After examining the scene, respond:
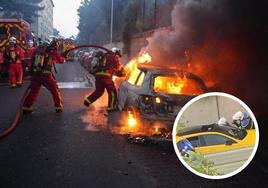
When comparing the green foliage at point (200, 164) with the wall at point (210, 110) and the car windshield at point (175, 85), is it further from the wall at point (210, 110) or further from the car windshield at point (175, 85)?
the car windshield at point (175, 85)

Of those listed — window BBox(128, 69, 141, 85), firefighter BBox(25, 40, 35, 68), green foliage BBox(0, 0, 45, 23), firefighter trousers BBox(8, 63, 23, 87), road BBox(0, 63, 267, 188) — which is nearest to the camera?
road BBox(0, 63, 267, 188)

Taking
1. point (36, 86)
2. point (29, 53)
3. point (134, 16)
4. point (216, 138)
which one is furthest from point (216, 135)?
point (134, 16)

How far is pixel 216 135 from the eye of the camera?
2.57 meters

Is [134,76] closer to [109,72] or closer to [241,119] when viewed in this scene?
[109,72]

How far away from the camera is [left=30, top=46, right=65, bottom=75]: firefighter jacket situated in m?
9.43

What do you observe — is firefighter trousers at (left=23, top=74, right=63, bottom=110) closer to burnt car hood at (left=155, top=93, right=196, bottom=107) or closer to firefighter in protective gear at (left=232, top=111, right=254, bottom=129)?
burnt car hood at (left=155, top=93, right=196, bottom=107)

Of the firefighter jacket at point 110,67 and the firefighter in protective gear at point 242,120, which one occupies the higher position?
the firefighter jacket at point 110,67

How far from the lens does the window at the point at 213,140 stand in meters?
2.57

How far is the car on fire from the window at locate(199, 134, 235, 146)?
3.86 m

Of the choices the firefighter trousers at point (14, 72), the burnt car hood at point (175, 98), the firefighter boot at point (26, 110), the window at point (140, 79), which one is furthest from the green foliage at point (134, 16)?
the burnt car hood at point (175, 98)

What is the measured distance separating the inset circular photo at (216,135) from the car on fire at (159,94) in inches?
150

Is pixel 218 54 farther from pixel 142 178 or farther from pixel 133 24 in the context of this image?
pixel 133 24

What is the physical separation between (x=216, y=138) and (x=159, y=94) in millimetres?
4110

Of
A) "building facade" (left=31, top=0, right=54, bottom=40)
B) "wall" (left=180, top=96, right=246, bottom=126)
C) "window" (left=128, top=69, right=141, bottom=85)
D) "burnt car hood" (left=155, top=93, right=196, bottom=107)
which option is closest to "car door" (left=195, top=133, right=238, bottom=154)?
"wall" (left=180, top=96, right=246, bottom=126)
